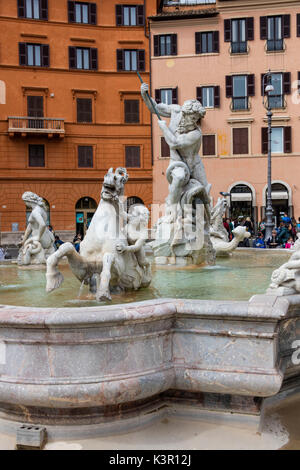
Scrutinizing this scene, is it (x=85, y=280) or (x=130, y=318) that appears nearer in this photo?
(x=130, y=318)

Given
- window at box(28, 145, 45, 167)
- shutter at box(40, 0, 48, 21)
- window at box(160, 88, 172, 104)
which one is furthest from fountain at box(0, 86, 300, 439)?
shutter at box(40, 0, 48, 21)

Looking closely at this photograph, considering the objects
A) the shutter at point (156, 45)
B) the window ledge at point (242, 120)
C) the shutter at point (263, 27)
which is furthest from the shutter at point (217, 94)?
the shutter at point (156, 45)

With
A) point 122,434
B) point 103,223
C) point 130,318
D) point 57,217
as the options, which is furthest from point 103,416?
point 57,217

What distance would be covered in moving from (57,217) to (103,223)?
2568cm

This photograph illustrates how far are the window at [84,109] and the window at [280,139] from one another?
395 inches

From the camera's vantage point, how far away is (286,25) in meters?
29.0

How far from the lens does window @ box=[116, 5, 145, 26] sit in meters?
30.5

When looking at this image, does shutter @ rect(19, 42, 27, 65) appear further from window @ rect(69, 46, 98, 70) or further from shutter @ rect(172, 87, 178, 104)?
shutter @ rect(172, 87, 178, 104)

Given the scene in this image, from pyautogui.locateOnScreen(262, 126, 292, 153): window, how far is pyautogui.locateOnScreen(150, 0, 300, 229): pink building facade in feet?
0.18

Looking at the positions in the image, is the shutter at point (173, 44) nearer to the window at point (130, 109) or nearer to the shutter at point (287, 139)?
the window at point (130, 109)

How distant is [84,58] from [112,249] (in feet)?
92.4

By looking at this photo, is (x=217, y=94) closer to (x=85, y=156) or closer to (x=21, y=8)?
(x=85, y=156)

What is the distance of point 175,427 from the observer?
3.31 m

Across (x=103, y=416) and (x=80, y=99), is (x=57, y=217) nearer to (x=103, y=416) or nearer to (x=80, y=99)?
(x=80, y=99)
